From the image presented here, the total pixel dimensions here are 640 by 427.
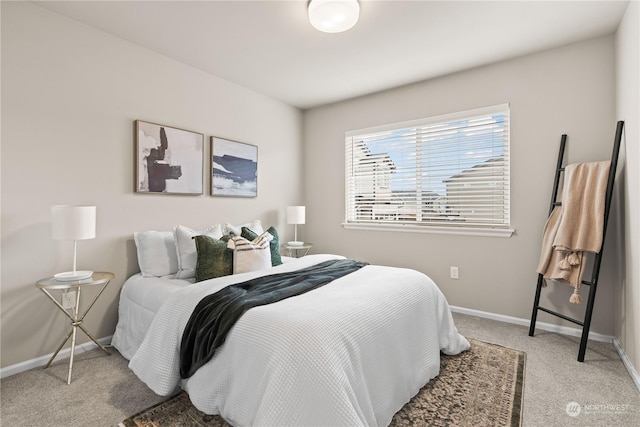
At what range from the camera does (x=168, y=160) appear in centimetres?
312

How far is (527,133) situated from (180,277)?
344 centimetres

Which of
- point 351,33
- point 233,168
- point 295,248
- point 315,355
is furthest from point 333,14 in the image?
point 295,248

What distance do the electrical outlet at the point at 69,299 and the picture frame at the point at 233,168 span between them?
1524mm

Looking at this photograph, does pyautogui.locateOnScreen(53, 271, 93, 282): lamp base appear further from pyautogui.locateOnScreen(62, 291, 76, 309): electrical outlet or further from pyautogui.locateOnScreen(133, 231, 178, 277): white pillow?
pyautogui.locateOnScreen(133, 231, 178, 277): white pillow

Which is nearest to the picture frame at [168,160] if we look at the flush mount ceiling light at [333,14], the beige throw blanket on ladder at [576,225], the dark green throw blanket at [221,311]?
the dark green throw blanket at [221,311]

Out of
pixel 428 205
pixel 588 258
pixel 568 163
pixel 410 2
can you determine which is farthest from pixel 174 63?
pixel 588 258

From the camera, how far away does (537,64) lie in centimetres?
304

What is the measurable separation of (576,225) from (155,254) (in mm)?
3500

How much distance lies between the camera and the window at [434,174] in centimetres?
332

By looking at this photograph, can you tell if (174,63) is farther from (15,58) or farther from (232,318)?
(232,318)

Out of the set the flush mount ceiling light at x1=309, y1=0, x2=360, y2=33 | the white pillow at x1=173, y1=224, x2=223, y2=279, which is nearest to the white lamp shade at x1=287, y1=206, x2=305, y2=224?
the white pillow at x1=173, y1=224, x2=223, y2=279

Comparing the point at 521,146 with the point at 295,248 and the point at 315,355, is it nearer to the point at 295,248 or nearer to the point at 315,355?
the point at 295,248
